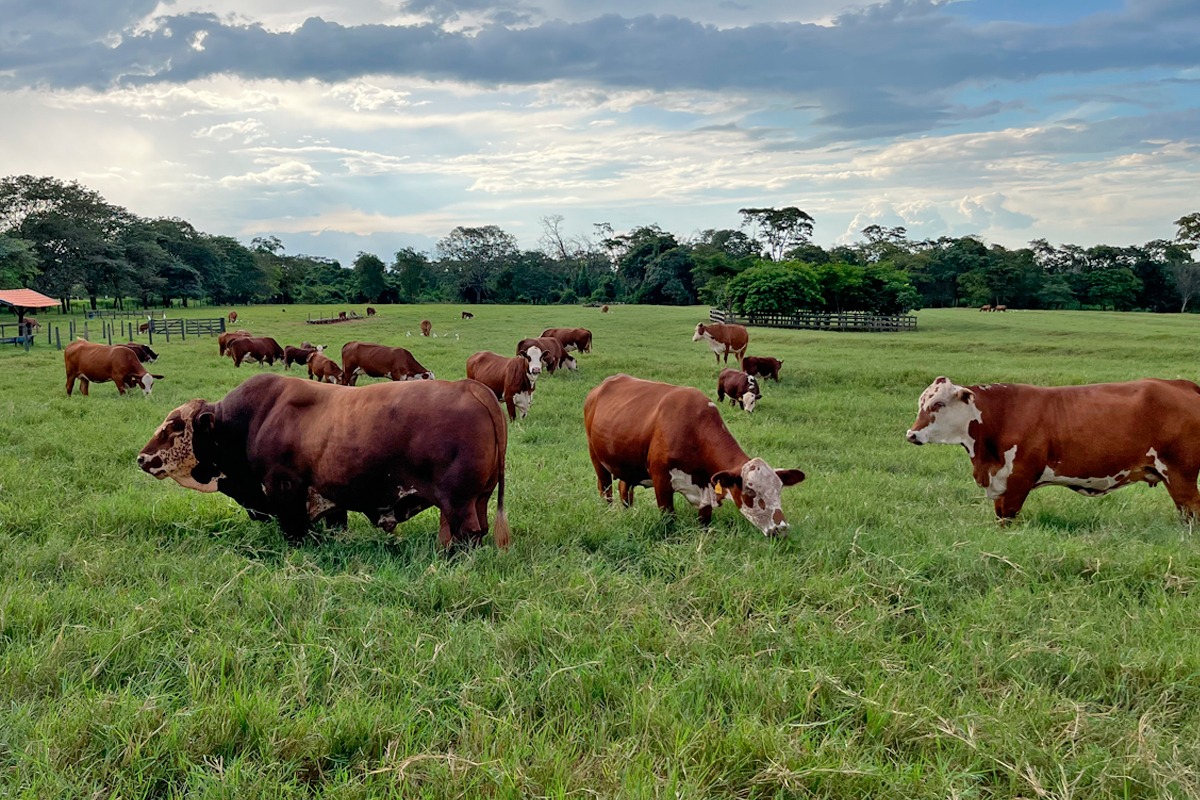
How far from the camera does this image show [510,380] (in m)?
16.0

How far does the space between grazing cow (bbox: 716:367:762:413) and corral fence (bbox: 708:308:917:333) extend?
30.8m

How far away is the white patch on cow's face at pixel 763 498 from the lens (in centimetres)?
623

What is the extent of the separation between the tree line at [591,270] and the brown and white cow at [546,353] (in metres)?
28.1

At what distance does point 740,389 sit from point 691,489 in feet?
33.8

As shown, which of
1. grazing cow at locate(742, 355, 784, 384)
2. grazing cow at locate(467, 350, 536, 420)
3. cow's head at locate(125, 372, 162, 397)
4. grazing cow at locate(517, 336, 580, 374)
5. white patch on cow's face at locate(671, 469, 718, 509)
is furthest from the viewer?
grazing cow at locate(742, 355, 784, 384)

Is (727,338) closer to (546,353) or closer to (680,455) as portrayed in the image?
(546,353)

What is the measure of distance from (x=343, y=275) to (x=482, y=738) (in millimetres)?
103725

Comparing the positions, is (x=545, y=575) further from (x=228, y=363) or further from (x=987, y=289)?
(x=987, y=289)

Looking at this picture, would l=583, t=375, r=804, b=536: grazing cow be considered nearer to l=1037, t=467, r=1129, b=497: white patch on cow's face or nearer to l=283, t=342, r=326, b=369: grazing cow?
l=1037, t=467, r=1129, b=497: white patch on cow's face

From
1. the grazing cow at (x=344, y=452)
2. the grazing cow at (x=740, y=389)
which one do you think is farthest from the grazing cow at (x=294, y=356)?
the grazing cow at (x=344, y=452)

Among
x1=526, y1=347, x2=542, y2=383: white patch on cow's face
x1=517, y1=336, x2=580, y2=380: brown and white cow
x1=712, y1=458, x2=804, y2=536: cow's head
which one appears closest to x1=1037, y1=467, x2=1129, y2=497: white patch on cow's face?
x1=712, y1=458, x2=804, y2=536: cow's head

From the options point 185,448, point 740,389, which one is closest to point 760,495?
point 185,448

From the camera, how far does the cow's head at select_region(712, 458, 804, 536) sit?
6234 mm

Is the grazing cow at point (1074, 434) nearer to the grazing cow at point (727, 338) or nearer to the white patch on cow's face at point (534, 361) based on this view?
the white patch on cow's face at point (534, 361)
